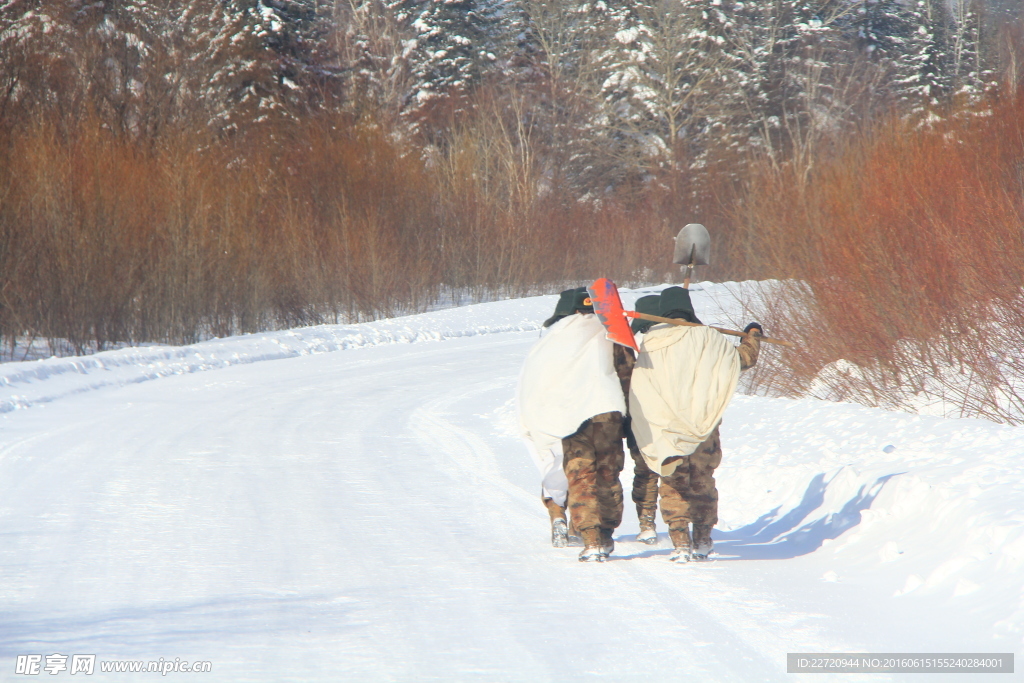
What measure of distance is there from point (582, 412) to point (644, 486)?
0.89 meters

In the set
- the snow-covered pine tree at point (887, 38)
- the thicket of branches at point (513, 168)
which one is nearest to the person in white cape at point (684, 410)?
the thicket of branches at point (513, 168)

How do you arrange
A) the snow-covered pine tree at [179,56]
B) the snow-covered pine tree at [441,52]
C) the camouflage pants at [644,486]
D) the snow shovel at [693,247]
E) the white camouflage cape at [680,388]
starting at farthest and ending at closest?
1. the snow-covered pine tree at [441,52]
2. the snow-covered pine tree at [179,56]
3. the snow shovel at [693,247]
4. the camouflage pants at [644,486]
5. the white camouflage cape at [680,388]

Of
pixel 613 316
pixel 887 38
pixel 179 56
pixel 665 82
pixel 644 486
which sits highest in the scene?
pixel 887 38

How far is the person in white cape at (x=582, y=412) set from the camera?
583cm

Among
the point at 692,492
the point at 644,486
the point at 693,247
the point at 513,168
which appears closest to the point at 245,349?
the point at 693,247

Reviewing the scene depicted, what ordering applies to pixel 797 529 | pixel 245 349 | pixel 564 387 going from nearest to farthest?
1. pixel 564 387
2. pixel 797 529
3. pixel 245 349

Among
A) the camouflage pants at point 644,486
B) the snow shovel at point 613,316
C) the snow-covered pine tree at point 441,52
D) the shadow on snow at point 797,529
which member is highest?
the snow-covered pine tree at point 441,52

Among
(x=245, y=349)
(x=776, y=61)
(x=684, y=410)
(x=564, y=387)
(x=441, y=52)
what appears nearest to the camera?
(x=684, y=410)

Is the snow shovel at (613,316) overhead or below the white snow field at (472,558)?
overhead

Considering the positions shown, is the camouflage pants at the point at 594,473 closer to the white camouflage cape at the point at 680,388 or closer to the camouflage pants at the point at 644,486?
the white camouflage cape at the point at 680,388

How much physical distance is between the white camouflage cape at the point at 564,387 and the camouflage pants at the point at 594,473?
0.10 m

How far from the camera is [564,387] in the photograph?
5863mm

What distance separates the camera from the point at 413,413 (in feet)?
40.5

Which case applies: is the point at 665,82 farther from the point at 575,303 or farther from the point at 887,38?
the point at 575,303
